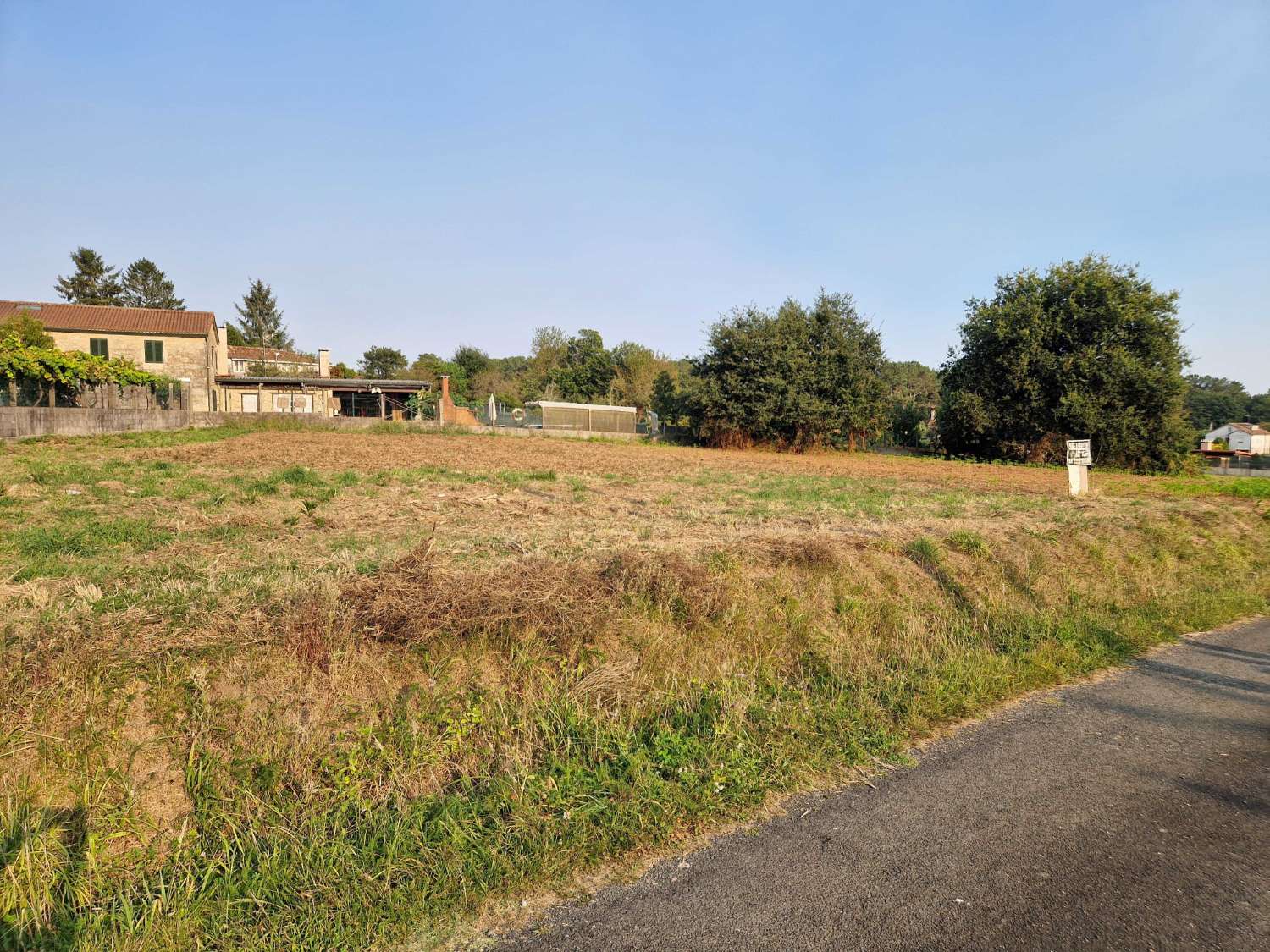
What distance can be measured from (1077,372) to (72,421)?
51.1 meters

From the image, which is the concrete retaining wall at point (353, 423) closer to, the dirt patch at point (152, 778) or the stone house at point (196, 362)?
the stone house at point (196, 362)

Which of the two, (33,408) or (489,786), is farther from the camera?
(33,408)

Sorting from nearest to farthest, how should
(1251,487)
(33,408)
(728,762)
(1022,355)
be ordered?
1. (728,762)
2. (1251,487)
3. (33,408)
4. (1022,355)

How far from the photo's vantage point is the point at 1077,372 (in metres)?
38.9

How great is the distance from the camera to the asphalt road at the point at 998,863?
2.80 m

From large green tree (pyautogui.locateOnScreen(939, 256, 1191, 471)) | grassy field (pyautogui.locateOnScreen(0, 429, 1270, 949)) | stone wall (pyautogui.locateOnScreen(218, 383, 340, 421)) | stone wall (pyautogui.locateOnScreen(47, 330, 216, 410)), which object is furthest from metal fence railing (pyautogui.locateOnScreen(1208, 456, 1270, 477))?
stone wall (pyautogui.locateOnScreen(47, 330, 216, 410))

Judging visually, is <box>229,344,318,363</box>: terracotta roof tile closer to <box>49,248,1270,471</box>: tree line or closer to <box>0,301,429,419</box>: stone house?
<box>0,301,429,419</box>: stone house

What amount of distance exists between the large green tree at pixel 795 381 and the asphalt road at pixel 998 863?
40721mm

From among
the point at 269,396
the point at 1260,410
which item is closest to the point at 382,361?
the point at 269,396

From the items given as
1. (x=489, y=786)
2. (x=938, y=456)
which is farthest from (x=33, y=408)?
(x=938, y=456)

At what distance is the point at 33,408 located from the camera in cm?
2839

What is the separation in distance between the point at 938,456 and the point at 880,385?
20.2 ft

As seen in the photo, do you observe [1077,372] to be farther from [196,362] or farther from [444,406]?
[196,362]

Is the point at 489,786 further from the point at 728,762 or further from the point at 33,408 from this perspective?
the point at 33,408
